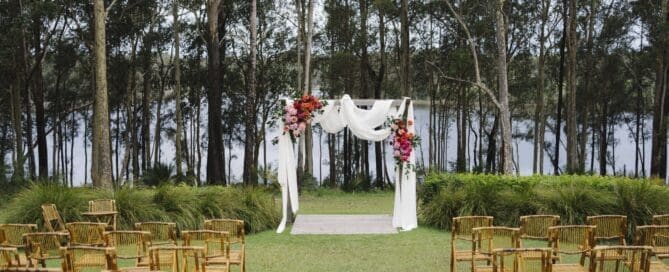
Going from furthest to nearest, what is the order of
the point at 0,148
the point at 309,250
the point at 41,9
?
the point at 0,148 < the point at 41,9 < the point at 309,250

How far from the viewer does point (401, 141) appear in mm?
12938

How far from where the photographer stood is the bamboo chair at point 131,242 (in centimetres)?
650

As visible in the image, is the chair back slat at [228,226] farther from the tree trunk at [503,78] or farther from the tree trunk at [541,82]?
the tree trunk at [541,82]

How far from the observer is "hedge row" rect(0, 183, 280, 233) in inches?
441

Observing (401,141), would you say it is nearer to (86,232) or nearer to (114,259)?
(86,232)

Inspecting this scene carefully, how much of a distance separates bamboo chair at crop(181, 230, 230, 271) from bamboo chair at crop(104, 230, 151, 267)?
0.38m

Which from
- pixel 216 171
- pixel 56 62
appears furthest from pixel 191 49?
pixel 216 171

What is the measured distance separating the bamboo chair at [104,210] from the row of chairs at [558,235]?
210 inches

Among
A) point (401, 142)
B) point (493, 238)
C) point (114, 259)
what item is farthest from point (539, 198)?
point (114, 259)

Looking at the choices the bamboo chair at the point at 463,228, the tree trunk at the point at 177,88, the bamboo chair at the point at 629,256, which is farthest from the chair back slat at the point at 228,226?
the tree trunk at the point at 177,88

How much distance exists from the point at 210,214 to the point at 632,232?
22.6ft

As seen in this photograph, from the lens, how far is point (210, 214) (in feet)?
39.8

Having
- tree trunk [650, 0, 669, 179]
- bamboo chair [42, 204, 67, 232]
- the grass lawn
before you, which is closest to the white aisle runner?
the grass lawn

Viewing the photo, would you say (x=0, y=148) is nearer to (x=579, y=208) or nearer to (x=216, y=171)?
(x=216, y=171)
